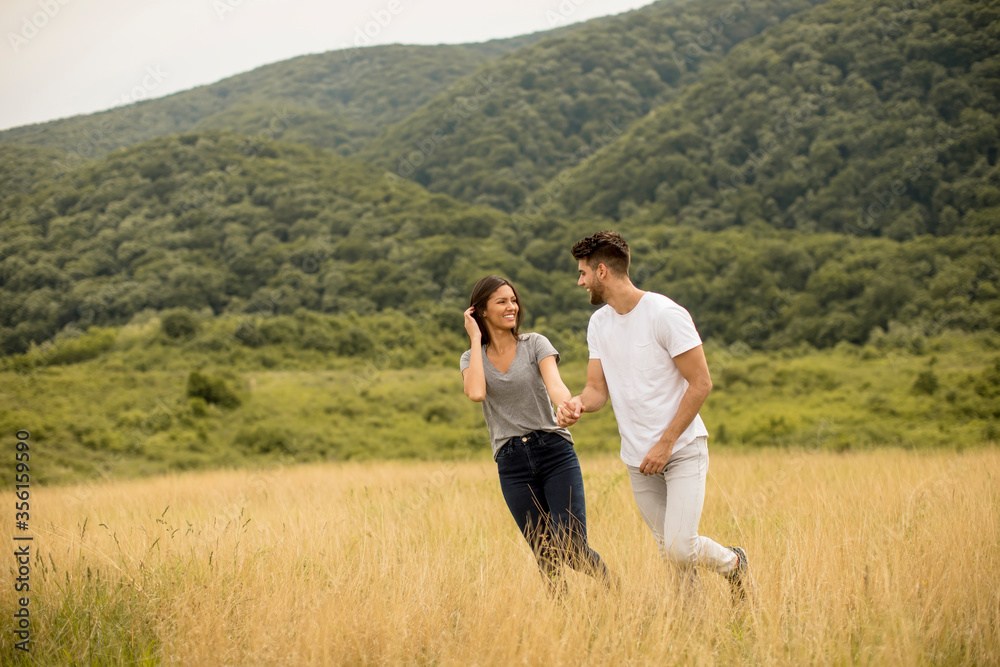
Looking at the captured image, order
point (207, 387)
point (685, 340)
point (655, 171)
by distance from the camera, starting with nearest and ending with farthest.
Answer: point (685, 340)
point (207, 387)
point (655, 171)

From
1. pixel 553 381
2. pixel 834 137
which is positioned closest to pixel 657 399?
pixel 553 381

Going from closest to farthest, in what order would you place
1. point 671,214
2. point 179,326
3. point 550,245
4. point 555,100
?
point 179,326
point 550,245
point 671,214
point 555,100

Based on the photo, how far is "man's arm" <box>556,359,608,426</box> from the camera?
3441 millimetres

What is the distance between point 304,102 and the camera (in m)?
138

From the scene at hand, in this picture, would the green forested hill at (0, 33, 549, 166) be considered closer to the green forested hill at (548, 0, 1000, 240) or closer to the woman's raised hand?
the green forested hill at (548, 0, 1000, 240)

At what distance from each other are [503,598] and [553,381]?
3.55 ft

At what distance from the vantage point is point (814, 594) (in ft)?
11.2

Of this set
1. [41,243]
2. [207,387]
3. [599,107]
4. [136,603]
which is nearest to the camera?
[136,603]

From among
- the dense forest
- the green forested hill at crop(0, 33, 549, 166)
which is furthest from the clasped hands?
the green forested hill at crop(0, 33, 549, 166)

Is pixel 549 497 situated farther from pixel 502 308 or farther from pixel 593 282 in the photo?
pixel 593 282

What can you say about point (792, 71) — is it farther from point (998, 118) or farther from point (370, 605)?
point (370, 605)

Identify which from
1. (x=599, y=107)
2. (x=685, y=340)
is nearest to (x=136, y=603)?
Result: (x=685, y=340)

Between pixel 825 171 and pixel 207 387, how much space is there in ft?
161

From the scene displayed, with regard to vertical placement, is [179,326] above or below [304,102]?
below
